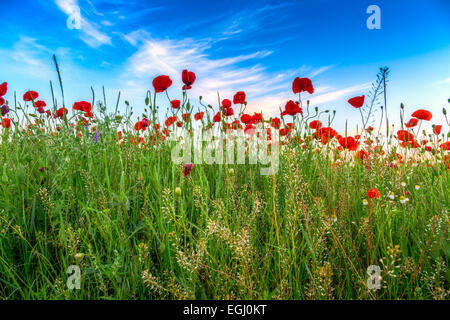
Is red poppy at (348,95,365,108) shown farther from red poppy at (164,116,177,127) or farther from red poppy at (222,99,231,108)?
red poppy at (164,116,177,127)

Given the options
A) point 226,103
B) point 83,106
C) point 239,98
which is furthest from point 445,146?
point 83,106

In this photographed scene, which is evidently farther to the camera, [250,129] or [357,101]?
[250,129]

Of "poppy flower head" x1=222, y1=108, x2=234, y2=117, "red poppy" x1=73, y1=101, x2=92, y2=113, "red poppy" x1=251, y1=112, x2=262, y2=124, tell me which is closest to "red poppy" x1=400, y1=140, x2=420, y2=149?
"red poppy" x1=251, y1=112, x2=262, y2=124

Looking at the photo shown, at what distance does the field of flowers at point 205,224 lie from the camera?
42.7 inches

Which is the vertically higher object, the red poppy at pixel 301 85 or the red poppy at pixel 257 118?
the red poppy at pixel 301 85

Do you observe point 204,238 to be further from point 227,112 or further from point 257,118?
point 257,118

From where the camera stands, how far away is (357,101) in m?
2.09

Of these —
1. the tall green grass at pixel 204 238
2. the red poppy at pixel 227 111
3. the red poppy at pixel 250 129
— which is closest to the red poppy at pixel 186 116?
the red poppy at pixel 227 111

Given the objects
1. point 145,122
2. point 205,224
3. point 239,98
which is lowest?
point 205,224

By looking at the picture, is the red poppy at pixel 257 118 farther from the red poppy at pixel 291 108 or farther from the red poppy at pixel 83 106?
the red poppy at pixel 83 106

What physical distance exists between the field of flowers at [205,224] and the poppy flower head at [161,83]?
0.03ft

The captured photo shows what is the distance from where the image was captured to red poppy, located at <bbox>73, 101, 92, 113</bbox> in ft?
8.02

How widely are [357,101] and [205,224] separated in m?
1.53
